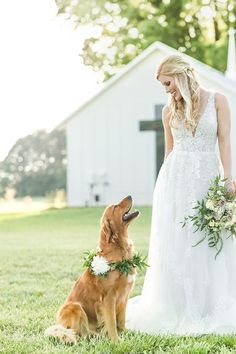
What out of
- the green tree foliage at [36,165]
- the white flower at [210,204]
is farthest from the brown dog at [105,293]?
the green tree foliage at [36,165]

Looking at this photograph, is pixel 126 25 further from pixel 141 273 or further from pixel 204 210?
pixel 204 210

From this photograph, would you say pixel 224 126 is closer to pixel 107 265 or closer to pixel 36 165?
pixel 107 265

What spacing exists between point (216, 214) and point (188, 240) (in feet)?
1.28

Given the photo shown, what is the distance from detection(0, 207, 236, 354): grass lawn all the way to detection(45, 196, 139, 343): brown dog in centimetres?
11

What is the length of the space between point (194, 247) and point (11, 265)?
4.30 m

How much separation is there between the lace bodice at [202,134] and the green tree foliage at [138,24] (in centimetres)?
2350

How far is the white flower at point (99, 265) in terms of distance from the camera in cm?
491

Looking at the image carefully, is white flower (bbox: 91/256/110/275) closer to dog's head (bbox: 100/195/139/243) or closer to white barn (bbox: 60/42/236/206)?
dog's head (bbox: 100/195/139/243)

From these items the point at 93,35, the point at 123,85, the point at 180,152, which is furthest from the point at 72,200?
the point at 180,152

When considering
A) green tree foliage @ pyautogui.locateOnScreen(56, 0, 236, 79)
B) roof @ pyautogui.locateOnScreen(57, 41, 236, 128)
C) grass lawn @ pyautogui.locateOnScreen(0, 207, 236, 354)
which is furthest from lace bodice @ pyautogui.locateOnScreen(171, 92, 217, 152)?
green tree foliage @ pyautogui.locateOnScreen(56, 0, 236, 79)

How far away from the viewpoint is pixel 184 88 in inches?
214

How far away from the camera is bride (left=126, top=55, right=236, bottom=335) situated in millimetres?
5566

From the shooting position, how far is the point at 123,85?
2280 centimetres

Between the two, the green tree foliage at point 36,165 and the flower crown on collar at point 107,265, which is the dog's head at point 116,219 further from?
the green tree foliage at point 36,165
